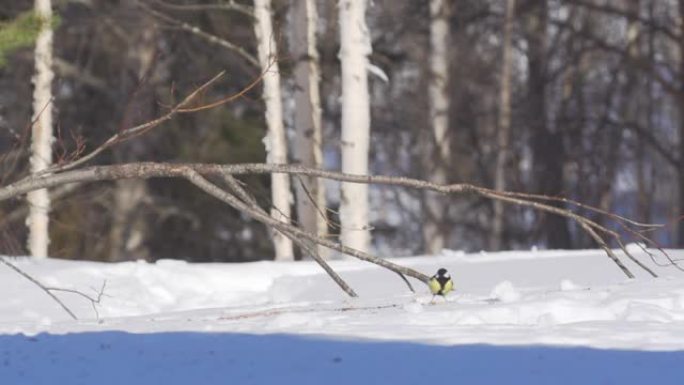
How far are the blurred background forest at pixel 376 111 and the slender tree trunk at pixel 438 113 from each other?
0.79ft

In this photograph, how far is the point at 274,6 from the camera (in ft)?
70.1

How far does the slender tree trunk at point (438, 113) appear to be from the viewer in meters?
22.1

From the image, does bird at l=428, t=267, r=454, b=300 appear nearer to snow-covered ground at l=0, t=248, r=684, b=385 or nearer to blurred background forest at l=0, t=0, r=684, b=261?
snow-covered ground at l=0, t=248, r=684, b=385

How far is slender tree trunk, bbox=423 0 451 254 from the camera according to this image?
72.4 feet

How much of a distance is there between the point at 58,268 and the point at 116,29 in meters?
12.8

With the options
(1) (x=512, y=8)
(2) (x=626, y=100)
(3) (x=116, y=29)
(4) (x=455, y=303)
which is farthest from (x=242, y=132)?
(4) (x=455, y=303)

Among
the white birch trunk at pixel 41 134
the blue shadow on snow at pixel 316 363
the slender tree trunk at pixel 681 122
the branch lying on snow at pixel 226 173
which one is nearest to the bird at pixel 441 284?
the branch lying on snow at pixel 226 173

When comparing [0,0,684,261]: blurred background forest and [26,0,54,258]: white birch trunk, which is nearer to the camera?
[26,0,54,258]: white birch trunk

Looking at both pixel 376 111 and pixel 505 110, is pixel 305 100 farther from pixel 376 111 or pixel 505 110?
pixel 376 111

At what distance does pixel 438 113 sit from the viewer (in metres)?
22.5

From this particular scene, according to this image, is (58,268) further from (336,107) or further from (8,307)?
(336,107)

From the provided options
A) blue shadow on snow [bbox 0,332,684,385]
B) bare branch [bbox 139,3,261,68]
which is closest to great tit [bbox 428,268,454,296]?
blue shadow on snow [bbox 0,332,684,385]

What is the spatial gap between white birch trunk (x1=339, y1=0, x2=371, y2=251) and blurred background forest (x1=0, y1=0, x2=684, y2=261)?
5.50 metres

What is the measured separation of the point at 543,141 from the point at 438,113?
20.2 feet
